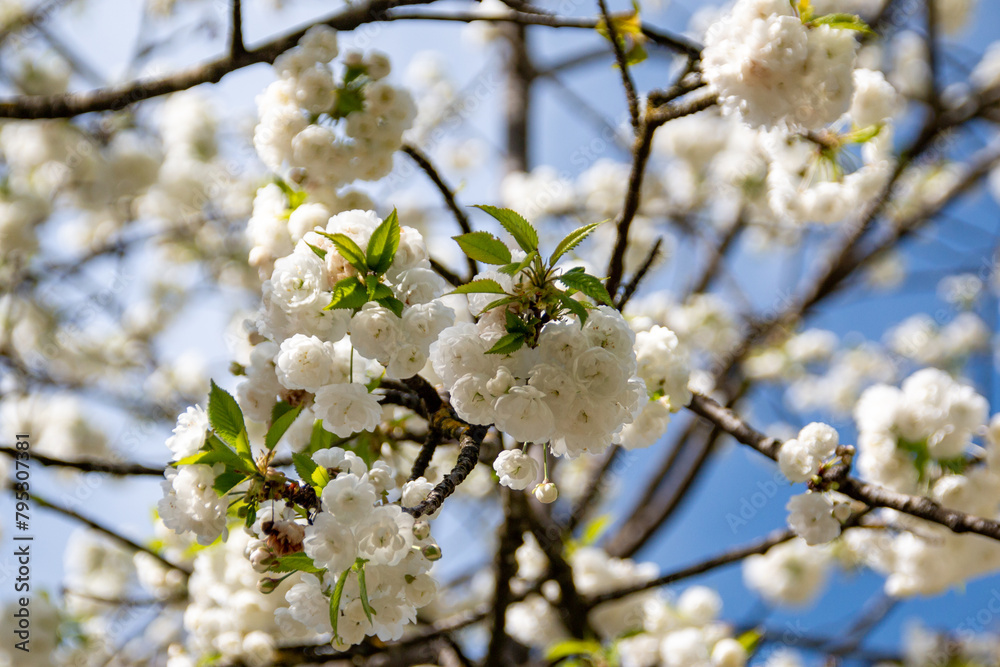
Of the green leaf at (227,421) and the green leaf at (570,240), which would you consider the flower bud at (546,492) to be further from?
the green leaf at (227,421)

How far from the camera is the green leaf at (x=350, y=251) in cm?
111

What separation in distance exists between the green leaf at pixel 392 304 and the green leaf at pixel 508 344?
0.55 feet

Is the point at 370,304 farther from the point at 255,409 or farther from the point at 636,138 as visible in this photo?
the point at 636,138

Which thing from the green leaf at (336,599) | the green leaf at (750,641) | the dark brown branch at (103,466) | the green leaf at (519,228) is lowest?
the green leaf at (336,599)

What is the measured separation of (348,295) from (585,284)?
1.26 ft

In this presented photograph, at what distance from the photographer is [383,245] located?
113cm

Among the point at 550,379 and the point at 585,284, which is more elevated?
the point at 585,284

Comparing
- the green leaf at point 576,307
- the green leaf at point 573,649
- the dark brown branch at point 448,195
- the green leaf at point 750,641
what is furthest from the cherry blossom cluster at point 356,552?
the green leaf at point 750,641

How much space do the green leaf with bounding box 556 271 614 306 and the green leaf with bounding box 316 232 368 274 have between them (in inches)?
13.1

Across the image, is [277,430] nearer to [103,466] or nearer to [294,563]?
[294,563]

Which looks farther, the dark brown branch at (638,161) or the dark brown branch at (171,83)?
the dark brown branch at (171,83)

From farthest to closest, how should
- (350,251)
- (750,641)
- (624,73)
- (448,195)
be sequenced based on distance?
(750,641) < (448,195) < (624,73) < (350,251)

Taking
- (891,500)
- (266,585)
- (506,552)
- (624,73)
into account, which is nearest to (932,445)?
(891,500)

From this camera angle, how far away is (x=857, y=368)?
691cm
